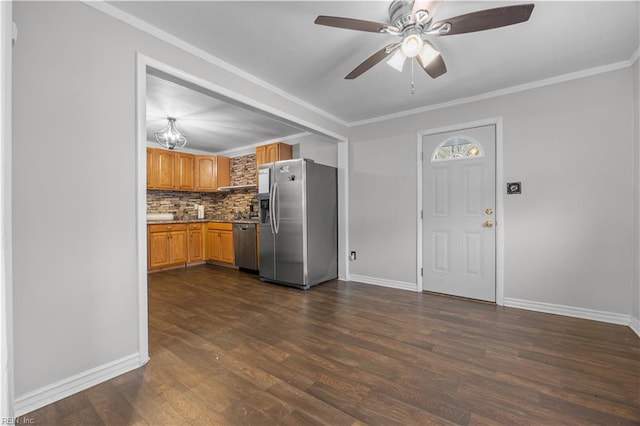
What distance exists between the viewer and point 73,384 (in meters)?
1.65

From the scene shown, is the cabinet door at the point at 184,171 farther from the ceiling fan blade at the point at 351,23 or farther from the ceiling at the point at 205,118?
the ceiling fan blade at the point at 351,23

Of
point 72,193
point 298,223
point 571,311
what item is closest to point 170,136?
point 298,223

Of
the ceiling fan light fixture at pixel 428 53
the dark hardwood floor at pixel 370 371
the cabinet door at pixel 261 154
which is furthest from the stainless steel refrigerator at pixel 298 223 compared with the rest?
the ceiling fan light fixture at pixel 428 53

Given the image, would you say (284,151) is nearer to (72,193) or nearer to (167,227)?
(167,227)

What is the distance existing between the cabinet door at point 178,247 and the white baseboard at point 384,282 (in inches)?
130

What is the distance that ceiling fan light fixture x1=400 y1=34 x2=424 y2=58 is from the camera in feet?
5.72

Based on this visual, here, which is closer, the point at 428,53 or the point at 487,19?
the point at 487,19

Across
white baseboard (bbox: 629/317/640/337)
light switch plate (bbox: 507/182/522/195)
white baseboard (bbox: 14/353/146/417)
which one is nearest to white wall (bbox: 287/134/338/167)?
light switch plate (bbox: 507/182/522/195)

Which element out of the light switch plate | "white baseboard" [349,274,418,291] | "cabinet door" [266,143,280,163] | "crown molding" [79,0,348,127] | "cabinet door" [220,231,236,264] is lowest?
"white baseboard" [349,274,418,291]

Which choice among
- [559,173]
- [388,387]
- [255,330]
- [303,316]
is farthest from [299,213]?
[559,173]

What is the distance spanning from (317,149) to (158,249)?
11.0ft

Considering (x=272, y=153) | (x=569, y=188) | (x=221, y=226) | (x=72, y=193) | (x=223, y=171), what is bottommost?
(x=221, y=226)

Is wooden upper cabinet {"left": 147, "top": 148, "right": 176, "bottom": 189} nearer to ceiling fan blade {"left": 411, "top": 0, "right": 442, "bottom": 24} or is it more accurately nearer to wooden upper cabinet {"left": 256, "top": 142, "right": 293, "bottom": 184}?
wooden upper cabinet {"left": 256, "top": 142, "right": 293, "bottom": 184}

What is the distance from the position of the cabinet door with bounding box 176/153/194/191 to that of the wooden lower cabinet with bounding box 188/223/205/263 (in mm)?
799
